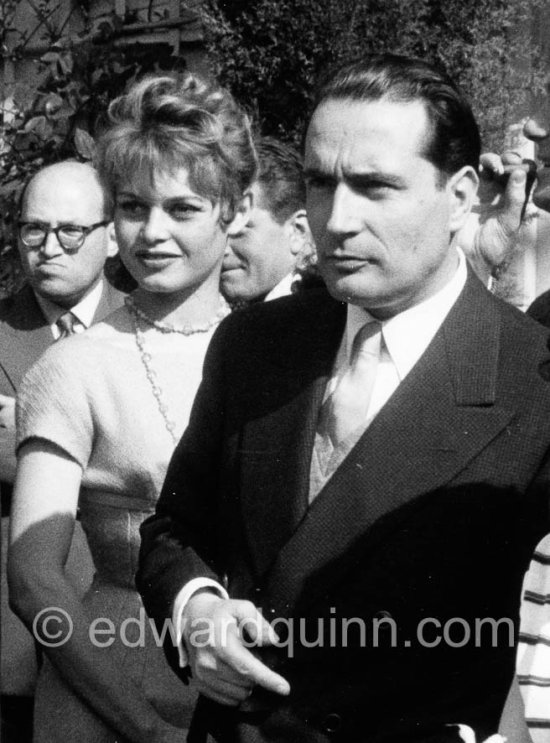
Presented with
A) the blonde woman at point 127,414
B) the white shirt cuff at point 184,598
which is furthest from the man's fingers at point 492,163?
the white shirt cuff at point 184,598

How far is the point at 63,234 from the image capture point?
4211mm

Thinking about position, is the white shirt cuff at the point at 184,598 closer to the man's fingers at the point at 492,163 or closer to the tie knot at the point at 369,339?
the tie knot at the point at 369,339

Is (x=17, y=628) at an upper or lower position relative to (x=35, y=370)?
lower

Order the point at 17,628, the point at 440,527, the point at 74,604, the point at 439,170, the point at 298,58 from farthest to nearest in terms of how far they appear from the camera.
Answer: the point at 298,58 < the point at 17,628 < the point at 74,604 < the point at 439,170 < the point at 440,527

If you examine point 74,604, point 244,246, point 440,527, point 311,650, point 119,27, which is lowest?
point 74,604

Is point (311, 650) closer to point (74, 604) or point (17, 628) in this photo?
point (74, 604)

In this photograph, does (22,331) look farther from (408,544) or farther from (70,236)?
(408,544)

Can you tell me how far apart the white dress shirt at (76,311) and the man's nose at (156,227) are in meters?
1.12

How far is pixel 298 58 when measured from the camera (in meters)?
7.12

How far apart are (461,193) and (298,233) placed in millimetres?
1847

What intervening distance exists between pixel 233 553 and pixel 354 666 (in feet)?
1.07

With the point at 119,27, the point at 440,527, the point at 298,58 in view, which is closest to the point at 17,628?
the point at 440,527

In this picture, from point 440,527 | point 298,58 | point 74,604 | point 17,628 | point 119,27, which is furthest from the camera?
point 119,27

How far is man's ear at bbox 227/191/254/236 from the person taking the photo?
3346 mm
